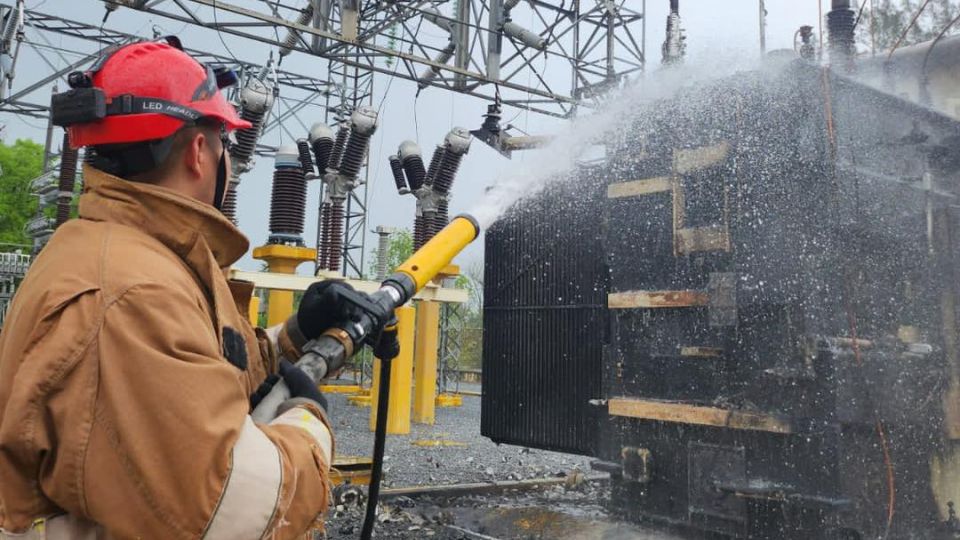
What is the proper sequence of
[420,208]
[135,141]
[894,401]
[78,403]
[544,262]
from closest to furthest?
[78,403] → [135,141] → [894,401] → [544,262] → [420,208]

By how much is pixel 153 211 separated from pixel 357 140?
7907mm

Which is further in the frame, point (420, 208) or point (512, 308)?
point (420, 208)

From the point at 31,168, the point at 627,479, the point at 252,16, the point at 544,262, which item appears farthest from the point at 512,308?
the point at 31,168

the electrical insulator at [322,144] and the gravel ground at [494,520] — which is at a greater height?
the electrical insulator at [322,144]

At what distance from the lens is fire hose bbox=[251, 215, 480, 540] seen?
2.12 m

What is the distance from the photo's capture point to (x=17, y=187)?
28.2 meters

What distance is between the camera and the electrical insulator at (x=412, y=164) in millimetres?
10273

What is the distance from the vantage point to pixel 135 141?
1.84 m

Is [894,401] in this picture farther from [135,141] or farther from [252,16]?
[252,16]

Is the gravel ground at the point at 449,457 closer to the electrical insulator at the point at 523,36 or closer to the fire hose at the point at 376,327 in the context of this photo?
the fire hose at the point at 376,327

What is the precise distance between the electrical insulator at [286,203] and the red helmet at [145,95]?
6823 mm

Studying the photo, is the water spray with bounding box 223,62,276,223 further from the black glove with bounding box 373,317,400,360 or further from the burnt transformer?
the black glove with bounding box 373,317,400,360

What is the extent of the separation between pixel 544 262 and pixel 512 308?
55 centimetres

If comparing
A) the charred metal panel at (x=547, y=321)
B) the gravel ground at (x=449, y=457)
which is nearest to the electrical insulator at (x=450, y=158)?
the charred metal panel at (x=547, y=321)
